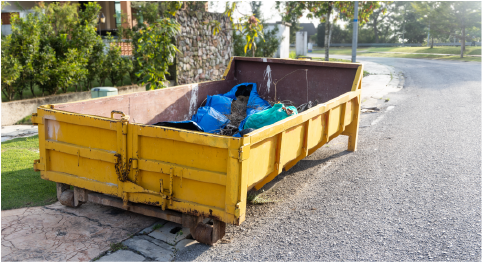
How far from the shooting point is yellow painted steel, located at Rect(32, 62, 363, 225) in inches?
135

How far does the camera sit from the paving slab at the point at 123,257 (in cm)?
354

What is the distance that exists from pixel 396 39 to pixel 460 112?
49253 millimetres

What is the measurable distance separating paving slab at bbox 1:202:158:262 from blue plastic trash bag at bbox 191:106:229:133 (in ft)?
6.31

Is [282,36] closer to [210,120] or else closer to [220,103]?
[220,103]

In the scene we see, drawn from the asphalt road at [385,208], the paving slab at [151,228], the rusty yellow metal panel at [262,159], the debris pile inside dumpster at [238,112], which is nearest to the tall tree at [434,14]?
the asphalt road at [385,208]

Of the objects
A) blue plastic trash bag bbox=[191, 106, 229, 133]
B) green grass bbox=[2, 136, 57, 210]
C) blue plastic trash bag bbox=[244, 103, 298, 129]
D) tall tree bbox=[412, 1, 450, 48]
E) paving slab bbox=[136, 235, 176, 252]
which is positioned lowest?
paving slab bbox=[136, 235, 176, 252]

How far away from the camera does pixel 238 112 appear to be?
260 inches

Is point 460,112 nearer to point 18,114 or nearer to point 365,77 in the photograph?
point 365,77

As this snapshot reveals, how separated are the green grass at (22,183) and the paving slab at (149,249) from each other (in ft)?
4.92

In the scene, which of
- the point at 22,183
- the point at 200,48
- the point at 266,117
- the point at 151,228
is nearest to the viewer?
the point at 151,228

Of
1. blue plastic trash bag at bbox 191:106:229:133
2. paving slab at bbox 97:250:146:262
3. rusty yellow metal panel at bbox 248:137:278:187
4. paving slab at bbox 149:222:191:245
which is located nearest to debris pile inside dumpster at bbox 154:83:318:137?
blue plastic trash bag at bbox 191:106:229:133

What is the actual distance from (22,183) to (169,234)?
7.88ft

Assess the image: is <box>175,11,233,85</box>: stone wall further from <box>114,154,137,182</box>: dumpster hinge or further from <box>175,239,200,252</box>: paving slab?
<box>175,239,200,252</box>: paving slab

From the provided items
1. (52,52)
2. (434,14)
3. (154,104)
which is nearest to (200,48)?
(52,52)
